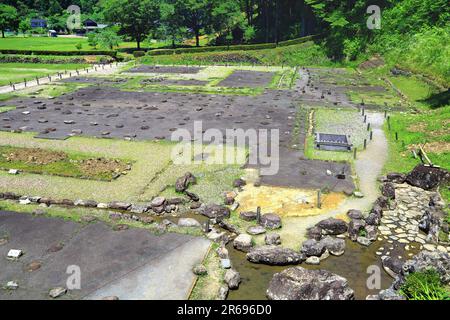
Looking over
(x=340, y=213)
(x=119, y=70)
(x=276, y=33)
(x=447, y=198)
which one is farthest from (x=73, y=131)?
(x=276, y=33)

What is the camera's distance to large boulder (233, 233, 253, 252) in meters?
17.7

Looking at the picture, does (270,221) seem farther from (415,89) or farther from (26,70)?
(26,70)

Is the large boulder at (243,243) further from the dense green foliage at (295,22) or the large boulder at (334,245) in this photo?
the dense green foliage at (295,22)

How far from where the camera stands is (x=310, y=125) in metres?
37.8

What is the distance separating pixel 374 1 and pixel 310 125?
57.0m

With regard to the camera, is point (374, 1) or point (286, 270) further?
point (374, 1)

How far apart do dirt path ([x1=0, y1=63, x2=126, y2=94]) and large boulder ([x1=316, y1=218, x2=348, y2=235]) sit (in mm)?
47297

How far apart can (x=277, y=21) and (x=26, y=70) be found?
188 feet

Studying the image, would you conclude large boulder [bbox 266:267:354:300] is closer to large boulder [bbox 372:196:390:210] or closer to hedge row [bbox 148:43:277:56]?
large boulder [bbox 372:196:390:210]

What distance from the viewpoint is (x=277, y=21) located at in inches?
3738

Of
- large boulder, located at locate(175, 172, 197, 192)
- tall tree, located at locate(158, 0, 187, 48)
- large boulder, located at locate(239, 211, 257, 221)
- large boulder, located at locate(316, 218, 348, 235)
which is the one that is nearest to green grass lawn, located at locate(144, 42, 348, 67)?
tall tree, located at locate(158, 0, 187, 48)

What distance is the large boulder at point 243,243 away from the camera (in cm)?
1769

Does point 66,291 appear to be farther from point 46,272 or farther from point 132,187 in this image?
point 132,187

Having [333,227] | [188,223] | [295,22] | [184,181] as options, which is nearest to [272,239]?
[333,227]
